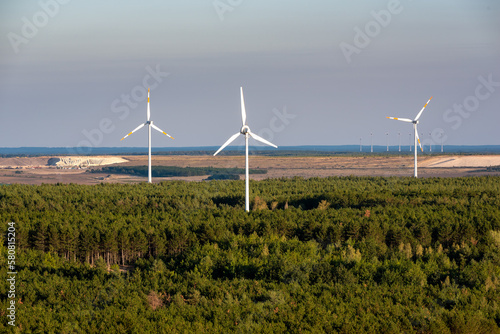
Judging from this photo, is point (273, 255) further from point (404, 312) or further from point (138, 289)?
point (404, 312)

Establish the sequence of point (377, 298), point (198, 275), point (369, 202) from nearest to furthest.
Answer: point (377, 298)
point (198, 275)
point (369, 202)

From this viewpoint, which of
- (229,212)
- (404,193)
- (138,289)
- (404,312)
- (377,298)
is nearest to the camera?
(404,312)

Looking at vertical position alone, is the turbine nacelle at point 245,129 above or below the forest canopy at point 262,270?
above

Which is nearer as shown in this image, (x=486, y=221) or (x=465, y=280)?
(x=465, y=280)

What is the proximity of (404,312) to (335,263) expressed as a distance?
1008 centimetres

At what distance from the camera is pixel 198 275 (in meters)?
36.7

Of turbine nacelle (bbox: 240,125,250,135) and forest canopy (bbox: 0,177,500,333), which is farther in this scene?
turbine nacelle (bbox: 240,125,250,135)

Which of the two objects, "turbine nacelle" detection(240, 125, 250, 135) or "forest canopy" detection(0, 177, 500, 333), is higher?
"turbine nacelle" detection(240, 125, 250, 135)

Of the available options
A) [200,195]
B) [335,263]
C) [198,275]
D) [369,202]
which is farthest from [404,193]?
[198,275]

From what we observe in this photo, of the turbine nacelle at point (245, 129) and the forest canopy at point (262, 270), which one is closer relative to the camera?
the forest canopy at point (262, 270)

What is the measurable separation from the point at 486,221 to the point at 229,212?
24.7 m

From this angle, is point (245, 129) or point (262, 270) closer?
point (262, 270)

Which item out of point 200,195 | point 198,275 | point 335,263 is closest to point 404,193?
point 200,195

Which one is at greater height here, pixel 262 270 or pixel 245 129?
pixel 245 129
